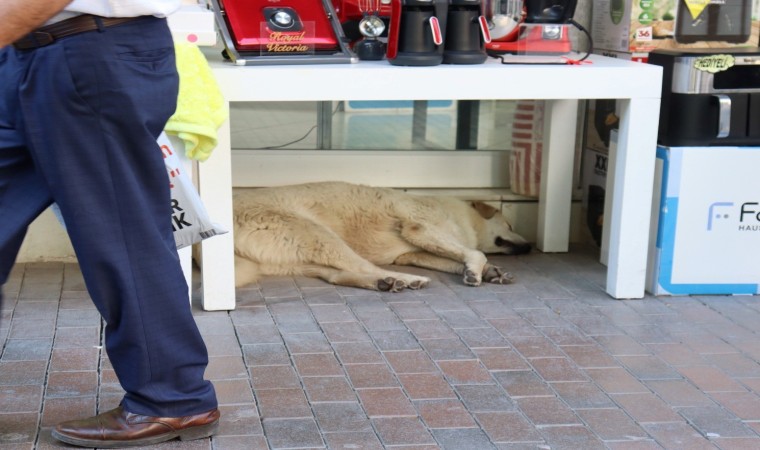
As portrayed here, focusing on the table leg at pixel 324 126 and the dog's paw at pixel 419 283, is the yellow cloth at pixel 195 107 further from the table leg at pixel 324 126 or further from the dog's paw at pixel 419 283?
the table leg at pixel 324 126

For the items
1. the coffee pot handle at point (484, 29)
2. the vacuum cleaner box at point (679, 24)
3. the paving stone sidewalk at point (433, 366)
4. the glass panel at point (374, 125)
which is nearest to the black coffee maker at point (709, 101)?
the vacuum cleaner box at point (679, 24)

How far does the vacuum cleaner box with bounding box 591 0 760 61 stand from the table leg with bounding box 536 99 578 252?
407mm

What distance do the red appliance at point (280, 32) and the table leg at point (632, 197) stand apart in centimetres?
120

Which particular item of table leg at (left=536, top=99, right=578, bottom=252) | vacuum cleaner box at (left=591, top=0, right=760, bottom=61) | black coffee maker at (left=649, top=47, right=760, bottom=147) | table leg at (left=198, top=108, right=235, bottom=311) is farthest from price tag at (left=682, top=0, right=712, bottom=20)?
table leg at (left=198, top=108, right=235, bottom=311)

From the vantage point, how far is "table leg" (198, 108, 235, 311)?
392cm

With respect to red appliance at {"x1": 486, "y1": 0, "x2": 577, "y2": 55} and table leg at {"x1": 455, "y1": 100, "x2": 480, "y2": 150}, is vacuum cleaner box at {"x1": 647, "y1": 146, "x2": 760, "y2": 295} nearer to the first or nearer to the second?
red appliance at {"x1": 486, "y1": 0, "x2": 577, "y2": 55}

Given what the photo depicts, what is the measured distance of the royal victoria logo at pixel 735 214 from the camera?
4.28m

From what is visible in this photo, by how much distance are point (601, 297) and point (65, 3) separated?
2774 millimetres

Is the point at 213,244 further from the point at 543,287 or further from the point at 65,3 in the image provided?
the point at 65,3

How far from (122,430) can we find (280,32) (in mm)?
1894

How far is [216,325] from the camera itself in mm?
3879

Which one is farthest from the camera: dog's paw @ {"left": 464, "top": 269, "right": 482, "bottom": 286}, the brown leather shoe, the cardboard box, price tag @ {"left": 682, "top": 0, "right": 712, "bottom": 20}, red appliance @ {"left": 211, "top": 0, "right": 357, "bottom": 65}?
the cardboard box

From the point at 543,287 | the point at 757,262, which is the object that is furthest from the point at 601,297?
the point at 757,262

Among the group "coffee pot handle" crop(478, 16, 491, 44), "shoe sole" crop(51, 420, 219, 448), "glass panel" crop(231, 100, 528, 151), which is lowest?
"shoe sole" crop(51, 420, 219, 448)
